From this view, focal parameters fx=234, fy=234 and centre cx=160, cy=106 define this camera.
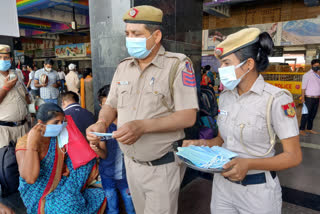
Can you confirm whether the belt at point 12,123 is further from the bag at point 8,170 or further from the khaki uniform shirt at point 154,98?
the khaki uniform shirt at point 154,98

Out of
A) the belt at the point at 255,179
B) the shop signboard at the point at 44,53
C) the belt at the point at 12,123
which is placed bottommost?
the belt at the point at 12,123

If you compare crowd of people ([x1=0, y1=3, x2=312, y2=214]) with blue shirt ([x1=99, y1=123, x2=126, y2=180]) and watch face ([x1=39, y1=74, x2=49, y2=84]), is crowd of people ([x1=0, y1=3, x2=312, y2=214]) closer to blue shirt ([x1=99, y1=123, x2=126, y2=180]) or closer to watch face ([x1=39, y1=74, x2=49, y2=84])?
blue shirt ([x1=99, y1=123, x2=126, y2=180])

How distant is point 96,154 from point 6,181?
1284 millimetres

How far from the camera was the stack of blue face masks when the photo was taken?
104cm

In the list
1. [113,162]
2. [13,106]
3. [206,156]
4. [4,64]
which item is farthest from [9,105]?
[206,156]

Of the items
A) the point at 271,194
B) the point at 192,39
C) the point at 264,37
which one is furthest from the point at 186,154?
the point at 192,39

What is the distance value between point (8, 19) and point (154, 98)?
5.02 ft

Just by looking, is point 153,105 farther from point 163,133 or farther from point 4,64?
point 4,64

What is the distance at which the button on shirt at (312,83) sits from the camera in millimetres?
5484

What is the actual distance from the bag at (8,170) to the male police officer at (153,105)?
5.45 feet

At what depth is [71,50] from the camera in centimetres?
1577

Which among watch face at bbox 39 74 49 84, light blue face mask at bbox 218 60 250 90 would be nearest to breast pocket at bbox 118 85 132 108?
light blue face mask at bbox 218 60 250 90

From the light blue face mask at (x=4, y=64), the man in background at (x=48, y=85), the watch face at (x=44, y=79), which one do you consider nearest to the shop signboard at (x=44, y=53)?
the man in background at (x=48, y=85)

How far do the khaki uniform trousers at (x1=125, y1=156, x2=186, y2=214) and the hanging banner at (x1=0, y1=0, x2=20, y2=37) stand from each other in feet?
5.03
